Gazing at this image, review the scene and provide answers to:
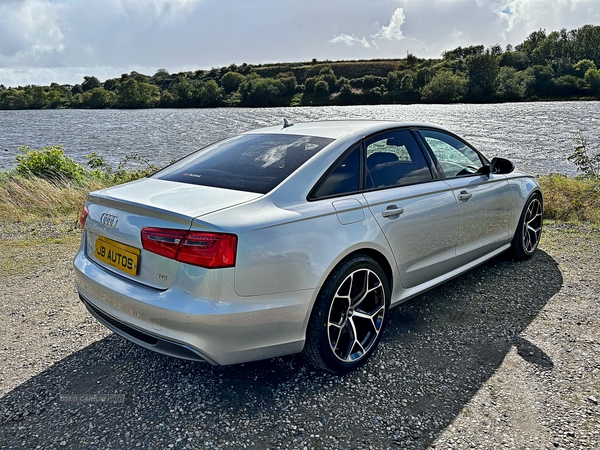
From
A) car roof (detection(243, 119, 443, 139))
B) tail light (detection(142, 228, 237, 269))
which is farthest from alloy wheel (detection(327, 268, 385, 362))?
car roof (detection(243, 119, 443, 139))

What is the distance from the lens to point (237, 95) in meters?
74.6

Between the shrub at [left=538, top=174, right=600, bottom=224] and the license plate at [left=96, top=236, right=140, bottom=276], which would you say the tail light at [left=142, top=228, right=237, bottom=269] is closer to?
the license plate at [left=96, top=236, right=140, bottom=276]

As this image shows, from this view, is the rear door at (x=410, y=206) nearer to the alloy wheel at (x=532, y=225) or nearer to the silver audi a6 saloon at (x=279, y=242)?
the silver audi a6 saloon at (x=279, y=242)

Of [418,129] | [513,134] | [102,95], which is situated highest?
[102,95]

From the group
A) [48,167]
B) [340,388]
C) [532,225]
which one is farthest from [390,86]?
[340,388]

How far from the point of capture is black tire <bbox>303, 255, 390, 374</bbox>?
2.48 meters

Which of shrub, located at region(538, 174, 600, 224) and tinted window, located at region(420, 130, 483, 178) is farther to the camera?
shrub, located at region(538, 174, 600, 224)

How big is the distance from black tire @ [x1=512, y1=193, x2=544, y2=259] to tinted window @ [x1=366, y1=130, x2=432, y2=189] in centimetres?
174

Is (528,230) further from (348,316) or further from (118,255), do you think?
(118,255)

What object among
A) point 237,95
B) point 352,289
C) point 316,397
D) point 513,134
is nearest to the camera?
point 316,397

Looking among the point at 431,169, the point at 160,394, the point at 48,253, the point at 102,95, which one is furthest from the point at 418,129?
the point at 102,95

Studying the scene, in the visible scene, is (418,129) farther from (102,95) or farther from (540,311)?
(102,95)

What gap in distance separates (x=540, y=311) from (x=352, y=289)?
1.90 metres

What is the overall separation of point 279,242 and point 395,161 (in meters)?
1.32
